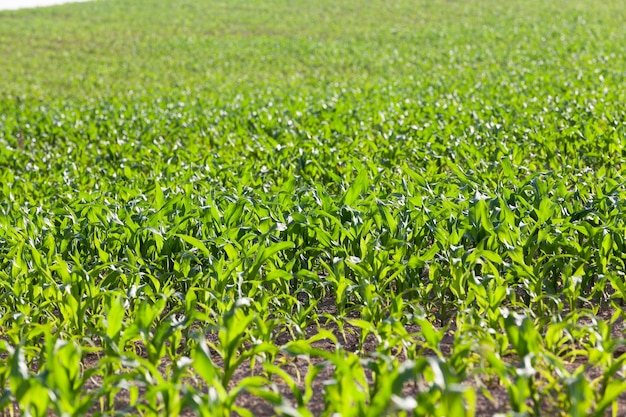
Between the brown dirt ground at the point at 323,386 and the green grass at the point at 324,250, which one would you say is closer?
the green grass at the point at 324,250

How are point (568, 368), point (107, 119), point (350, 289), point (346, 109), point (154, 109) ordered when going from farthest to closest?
point (154, 109) < point (107, 119) < point (346, 109) < point (350, 289) < point (568, 368)

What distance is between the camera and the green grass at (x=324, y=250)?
2965 mm

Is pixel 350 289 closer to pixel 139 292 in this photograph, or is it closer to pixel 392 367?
pixel 392 367

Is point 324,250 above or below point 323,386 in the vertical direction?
above

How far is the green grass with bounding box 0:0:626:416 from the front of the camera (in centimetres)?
296

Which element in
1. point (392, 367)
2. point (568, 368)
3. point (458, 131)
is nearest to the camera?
point (392, 367)

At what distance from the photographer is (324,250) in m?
4.46

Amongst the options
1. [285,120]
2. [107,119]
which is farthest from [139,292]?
[107,119]

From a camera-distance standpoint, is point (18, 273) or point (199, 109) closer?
point (18, 273)

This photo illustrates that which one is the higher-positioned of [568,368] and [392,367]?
[392,367]

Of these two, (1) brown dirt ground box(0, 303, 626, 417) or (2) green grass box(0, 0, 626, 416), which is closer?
(2) green grass box(0, 0, 626, 416)

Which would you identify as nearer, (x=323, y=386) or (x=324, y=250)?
(x=323, y=386)

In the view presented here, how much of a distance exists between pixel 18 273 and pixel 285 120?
26.5ft

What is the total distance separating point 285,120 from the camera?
12.3m
